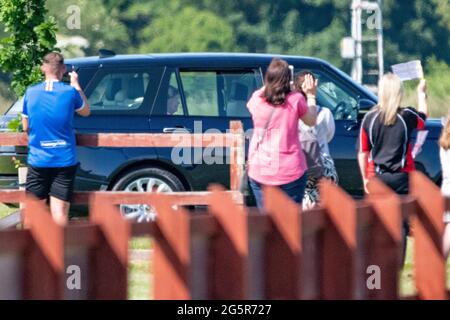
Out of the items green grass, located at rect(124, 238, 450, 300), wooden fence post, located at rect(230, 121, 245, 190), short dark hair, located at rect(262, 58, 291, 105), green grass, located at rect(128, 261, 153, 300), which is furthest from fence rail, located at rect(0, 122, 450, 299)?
wooden fence post, located at rect(230, 121, 245, 190)

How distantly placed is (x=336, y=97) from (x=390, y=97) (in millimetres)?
3239

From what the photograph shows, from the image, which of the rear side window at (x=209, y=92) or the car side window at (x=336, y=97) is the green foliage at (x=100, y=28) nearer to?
the rear side window at (x=209, y=92)

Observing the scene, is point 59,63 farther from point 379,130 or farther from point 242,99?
point 242,99

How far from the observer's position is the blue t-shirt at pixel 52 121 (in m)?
9.27

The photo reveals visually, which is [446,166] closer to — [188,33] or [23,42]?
[23,42]

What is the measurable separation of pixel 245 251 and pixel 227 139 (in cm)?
529

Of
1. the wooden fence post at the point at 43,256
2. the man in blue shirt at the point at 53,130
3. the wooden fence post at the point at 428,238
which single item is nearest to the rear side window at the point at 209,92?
the man in blue shirt at the point at 53,130

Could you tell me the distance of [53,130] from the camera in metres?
9.28

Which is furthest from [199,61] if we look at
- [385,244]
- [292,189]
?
[385,244]

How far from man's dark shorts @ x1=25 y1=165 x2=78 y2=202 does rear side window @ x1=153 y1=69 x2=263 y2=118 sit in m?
2.53

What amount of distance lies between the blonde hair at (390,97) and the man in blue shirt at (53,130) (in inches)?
83.5

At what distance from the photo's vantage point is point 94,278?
405 centimetres

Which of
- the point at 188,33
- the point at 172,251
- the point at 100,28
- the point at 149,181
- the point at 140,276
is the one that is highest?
the point at 172,251

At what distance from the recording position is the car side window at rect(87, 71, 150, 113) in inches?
466
